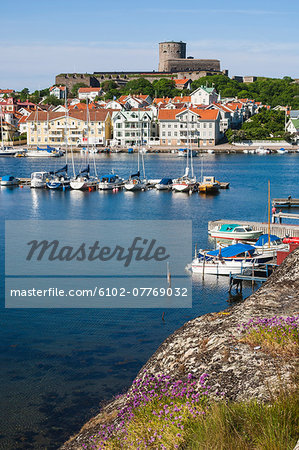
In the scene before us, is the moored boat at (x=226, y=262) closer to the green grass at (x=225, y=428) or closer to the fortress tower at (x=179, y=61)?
the green grass at (x=225, y=428)

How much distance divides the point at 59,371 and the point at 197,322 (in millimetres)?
8071

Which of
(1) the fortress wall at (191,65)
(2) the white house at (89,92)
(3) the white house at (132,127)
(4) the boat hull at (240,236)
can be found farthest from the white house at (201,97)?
(4) the boat hull at (240,236)

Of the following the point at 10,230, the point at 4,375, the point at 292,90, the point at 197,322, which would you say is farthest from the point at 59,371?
the point at 292,90

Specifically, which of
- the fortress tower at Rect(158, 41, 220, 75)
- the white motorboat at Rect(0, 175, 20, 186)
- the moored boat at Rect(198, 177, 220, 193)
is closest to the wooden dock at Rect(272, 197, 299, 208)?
the moored boat at Rect(198, 177, 220, 193)

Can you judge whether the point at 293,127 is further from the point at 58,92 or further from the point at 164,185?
the point at 58,92

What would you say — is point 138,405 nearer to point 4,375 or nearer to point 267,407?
point 267,407

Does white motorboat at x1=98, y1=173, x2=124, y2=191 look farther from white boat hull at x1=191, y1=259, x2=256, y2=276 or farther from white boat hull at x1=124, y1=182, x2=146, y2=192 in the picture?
white boat hull at x1=191, y1=259, x2=256, y2=276

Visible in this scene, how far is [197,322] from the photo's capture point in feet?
16.8

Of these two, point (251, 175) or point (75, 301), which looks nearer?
point (75, 301)

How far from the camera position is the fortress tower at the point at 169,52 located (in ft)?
507

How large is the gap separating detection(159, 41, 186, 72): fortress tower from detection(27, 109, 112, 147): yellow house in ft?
215

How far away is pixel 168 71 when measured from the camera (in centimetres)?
15312

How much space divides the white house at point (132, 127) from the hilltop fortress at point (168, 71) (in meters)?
54.7

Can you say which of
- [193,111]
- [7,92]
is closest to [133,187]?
[193,111]
